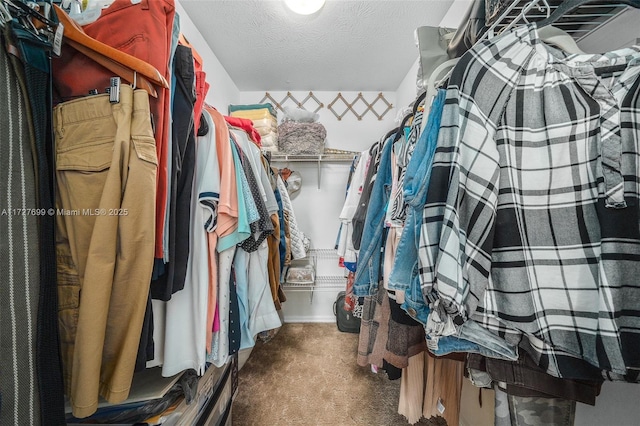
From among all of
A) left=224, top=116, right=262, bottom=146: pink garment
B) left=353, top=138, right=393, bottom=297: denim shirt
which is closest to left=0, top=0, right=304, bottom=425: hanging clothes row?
→ left=224, top=116, right=262, bottom=146: pink garment

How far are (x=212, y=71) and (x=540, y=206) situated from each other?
2.05 metres

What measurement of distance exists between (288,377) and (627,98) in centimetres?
191

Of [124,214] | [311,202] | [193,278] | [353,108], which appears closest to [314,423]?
[193,278]

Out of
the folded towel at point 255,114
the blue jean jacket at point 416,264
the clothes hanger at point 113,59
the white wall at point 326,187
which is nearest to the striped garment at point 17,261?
the clothes hanger at point 113,59

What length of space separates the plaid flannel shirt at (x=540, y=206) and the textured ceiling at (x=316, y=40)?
124 centimetres

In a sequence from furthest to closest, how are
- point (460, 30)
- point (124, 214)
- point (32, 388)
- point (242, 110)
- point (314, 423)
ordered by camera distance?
point (242, 110), point (314, 423), point (460, 30), point (124, 214), point (32, 388)

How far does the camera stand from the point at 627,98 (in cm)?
38

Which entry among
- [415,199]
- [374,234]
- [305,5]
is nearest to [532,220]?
[415,199]

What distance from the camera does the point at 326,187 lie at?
7.42 feet

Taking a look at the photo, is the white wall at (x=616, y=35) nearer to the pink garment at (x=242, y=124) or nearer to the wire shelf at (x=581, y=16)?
the wire shelf at (x=581, y=16)

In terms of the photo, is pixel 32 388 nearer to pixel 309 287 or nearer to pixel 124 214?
pixel 124 214

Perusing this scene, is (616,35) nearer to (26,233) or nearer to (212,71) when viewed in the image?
(26,233)

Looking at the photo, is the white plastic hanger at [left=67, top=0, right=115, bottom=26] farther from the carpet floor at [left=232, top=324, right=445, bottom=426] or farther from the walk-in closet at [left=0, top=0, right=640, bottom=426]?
the carpet floor at [left=232, top=324, right=445, bottom=426]

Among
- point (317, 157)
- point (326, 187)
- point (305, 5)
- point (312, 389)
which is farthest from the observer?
point (326, 187)
